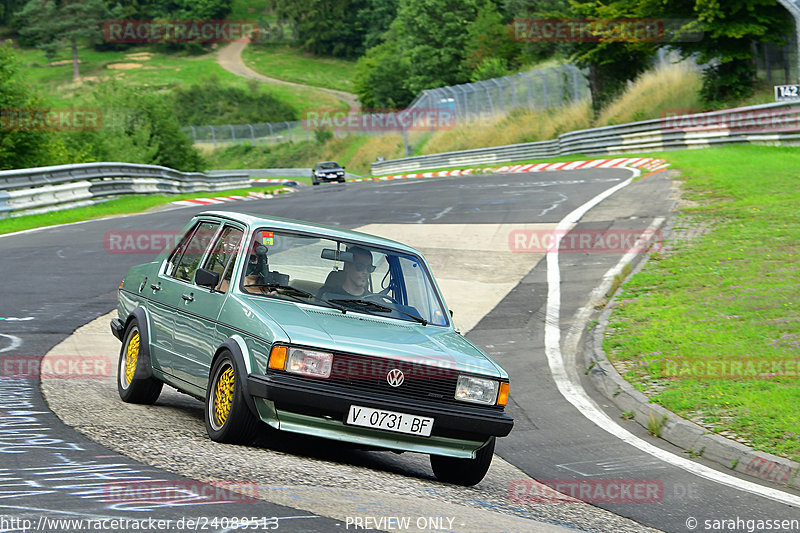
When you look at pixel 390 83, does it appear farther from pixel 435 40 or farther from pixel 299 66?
pixel 299 66

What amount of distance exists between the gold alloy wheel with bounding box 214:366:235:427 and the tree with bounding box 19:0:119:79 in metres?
141

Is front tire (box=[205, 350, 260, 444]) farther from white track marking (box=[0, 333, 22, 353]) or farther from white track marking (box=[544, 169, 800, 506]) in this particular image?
white track marking (box=[0, 333, 22, 353])

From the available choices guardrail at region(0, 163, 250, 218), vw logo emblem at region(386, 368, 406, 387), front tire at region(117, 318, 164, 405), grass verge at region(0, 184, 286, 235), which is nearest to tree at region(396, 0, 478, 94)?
guardrail at region(0, 163, 250, 218)

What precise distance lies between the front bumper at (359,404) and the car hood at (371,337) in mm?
264

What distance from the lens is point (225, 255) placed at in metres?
7.65

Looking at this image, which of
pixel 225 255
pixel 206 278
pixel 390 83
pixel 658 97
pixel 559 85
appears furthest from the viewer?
pixel 390 83

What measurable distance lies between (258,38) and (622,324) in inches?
6230

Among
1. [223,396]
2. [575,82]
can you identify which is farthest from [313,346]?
[575,82]

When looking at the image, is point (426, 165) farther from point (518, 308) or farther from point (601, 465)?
point (601, 465)

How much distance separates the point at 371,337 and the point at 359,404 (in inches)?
20.7

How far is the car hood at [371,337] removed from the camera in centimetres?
632

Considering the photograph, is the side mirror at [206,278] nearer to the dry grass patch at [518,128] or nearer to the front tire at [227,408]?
the front tire at [227,408]

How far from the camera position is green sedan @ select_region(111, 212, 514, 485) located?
6211 mm

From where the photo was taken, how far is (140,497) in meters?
4.73
